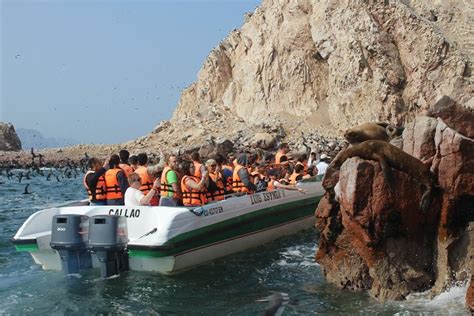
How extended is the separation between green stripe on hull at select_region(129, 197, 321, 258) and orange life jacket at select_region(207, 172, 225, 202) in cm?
61

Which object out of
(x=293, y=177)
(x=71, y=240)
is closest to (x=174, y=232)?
(x=71, y=240)

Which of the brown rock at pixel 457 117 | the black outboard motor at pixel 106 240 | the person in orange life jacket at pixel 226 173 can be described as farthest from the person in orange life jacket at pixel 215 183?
the brown rock at pixel 457 117

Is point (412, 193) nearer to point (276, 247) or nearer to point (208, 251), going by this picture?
point (208, 251)

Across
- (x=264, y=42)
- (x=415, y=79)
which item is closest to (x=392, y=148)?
(x=415, y=79)

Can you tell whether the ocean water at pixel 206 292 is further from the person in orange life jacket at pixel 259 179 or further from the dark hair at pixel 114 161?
the dark hair at pixel 114 161

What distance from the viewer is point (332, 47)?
172 feet

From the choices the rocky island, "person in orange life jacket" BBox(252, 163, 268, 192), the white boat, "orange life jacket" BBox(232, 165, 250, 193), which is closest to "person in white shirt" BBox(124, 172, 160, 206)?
the white boat

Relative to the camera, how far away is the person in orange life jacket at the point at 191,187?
11.8 m

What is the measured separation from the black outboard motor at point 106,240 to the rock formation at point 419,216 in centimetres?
344

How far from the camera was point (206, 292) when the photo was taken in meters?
10.4

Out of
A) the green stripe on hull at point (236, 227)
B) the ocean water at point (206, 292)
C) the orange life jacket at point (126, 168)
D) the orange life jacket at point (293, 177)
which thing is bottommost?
the ocean water at point (206, 292)

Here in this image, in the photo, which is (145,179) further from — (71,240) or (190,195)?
(71,240)

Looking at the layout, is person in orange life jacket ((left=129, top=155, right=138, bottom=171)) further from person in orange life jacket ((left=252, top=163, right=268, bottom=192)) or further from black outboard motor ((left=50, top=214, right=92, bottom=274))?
person in orange life jacket ((left=252, top=163, right=268, bottom=192))

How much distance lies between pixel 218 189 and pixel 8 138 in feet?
267
